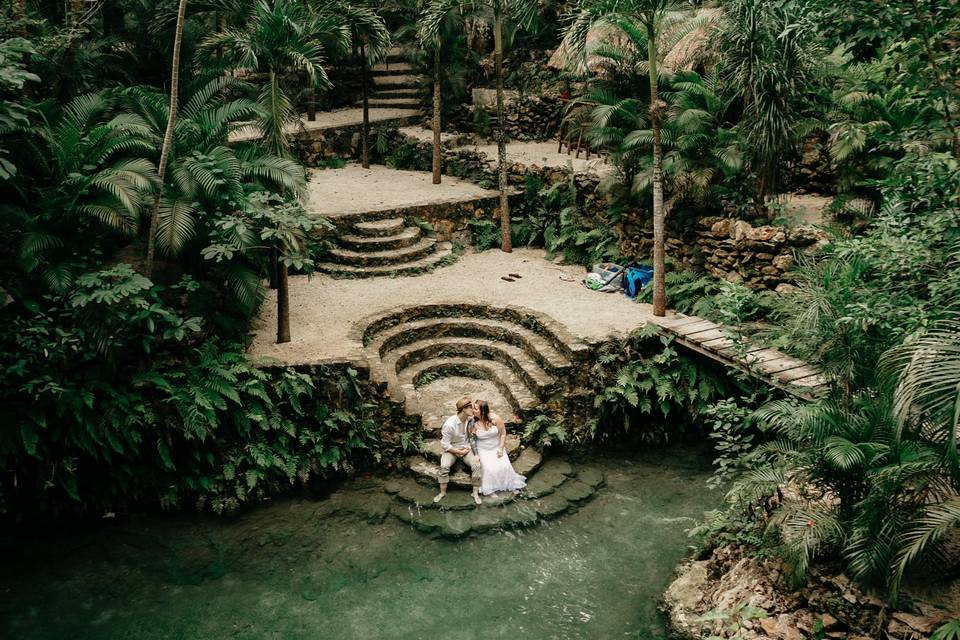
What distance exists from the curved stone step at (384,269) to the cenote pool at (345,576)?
528cm

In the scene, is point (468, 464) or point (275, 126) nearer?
point (468, 464)

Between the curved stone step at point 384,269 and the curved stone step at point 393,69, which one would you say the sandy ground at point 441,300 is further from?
the curved stone step at point 393,69

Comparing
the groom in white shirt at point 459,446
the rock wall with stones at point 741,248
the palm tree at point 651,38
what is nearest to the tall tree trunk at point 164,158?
the groom in white shirt at point 459,446

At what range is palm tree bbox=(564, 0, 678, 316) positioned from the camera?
1019cm

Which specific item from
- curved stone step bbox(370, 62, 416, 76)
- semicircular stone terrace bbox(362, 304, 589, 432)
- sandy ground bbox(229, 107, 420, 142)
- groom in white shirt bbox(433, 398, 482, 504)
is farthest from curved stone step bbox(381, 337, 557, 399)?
curved stone step bbox(370, 62, 416, 76)

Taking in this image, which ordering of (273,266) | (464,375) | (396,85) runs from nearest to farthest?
(273,266) < (464,375) < (396,85)

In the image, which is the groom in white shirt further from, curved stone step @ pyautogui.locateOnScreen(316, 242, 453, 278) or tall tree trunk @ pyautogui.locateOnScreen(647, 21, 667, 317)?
curved stone step @ pyautogui.locateOnScreen(316, 242, 453, 278)

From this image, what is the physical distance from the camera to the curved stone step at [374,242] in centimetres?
1429

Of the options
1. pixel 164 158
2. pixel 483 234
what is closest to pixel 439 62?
pixel 483 234

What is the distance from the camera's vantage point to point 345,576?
8.05 m

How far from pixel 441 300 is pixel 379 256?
6.99 ft

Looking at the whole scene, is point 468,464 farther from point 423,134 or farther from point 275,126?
point 423,134

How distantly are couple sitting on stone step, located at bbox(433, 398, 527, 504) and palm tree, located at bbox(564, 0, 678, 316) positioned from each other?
3.99 metres

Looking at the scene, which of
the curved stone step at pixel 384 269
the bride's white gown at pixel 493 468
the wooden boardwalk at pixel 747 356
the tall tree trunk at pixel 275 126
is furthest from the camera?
the curved stone step at pixel 384 269
